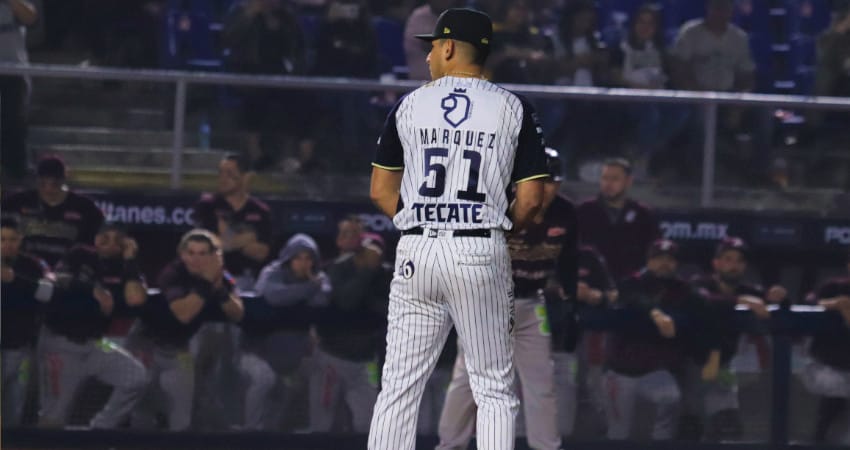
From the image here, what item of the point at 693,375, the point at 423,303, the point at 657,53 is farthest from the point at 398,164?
the point at 657,53

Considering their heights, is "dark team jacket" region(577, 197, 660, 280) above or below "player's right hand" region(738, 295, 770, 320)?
above

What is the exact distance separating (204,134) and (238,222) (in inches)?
24.1

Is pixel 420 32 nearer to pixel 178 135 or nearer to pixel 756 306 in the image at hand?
pixel 178 135

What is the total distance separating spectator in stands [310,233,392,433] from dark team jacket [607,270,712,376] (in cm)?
134

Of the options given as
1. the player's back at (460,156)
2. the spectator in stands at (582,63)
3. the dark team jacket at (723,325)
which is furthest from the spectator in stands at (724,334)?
the player's back at (460,156)

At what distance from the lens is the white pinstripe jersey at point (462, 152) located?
478 cm

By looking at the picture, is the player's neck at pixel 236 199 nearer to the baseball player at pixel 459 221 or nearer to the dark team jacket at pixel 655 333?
the dark team jacket at pixel 655 333

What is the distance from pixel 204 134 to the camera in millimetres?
8727

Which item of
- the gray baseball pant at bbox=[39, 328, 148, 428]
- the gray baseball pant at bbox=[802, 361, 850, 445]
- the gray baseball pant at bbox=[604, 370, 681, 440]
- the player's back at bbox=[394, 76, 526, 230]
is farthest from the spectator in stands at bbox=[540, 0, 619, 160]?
the player's back at bbox=[394, 76, 526, 230]

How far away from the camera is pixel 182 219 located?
28.5 ft

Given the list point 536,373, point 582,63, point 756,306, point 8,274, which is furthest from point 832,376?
point 8,274

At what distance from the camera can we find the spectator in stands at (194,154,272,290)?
8.56 m

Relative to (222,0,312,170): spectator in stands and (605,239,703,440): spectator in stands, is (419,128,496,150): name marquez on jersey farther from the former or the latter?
(222,0,312,170): spectator in stands

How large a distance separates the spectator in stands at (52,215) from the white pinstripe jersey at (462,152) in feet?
12.2
